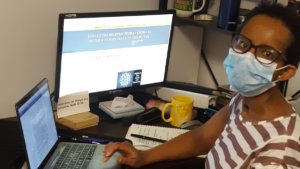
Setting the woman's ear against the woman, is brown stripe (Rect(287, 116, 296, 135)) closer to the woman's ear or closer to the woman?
the woman

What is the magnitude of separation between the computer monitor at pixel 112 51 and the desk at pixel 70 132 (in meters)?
0.17

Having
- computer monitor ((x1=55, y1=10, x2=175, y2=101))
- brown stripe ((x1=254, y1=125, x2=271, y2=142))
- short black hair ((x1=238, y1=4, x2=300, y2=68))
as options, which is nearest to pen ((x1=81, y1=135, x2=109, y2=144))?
computer monitor ((x1=55, y1=10, x2=175, y2=101))

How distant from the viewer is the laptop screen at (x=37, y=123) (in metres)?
1.22

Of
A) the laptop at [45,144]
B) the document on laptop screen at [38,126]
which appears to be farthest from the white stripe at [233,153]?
the document on laptop screen at [38,126]

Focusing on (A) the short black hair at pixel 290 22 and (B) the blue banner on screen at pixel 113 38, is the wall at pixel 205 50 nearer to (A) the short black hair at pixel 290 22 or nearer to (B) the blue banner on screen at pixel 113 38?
(B) the blue banner on screen at pixel 113 38

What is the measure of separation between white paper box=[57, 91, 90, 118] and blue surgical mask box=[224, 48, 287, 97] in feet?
2.35

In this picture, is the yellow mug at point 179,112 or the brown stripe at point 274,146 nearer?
the brown stripe at point 274,146

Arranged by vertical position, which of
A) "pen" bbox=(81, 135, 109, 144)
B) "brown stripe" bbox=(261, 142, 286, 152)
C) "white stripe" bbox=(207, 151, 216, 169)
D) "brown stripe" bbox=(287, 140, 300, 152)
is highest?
"brown stripe" bbox=(287, 140, 300, 152)

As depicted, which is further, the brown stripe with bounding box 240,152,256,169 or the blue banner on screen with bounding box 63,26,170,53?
the blue banner on screen with bounding box 63,26,170,53

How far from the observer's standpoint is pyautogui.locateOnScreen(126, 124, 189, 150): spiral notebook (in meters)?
1.61

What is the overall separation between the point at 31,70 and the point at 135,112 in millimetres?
487

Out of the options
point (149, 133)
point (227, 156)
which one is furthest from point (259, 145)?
point (149, 133)

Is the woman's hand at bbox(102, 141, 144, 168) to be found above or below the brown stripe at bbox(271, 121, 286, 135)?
below

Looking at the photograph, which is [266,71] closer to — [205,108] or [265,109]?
[265,109]
